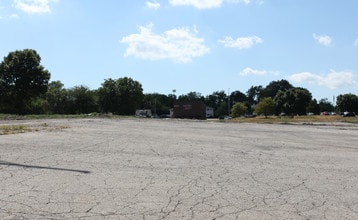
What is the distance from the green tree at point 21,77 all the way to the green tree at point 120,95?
64763 millimetres

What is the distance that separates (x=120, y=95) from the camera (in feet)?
414

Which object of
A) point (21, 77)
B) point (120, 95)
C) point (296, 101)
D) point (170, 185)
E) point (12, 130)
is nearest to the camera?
point (170, 185)

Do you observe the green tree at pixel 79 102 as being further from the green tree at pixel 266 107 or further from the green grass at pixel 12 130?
the green grass at pixel 12 130

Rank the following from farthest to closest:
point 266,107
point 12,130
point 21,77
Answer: point 266,107
point 21,77
point 12,130

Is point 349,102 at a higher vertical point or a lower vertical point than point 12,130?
higher

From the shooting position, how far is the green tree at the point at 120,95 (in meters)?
126

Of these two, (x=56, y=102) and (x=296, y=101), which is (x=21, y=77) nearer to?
(x=56, y=102)

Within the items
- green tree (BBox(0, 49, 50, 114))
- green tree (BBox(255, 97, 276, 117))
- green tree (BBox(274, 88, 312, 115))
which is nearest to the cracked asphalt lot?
green tree (BBox(0, 49, 50, 114))

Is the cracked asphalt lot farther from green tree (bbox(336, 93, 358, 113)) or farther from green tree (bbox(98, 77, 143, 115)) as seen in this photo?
green tree (bbox(336, 93, 358, 113))

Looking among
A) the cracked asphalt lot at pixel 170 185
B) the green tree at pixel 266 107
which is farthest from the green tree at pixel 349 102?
the cracked asphalt lot at pixel 170 185

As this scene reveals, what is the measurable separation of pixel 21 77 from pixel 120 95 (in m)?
66.8

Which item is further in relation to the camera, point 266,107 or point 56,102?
point 266,107

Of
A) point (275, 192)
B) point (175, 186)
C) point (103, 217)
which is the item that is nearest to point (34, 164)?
point (175, 186)

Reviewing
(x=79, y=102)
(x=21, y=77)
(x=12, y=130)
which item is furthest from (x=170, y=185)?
(x=79, y=102)
